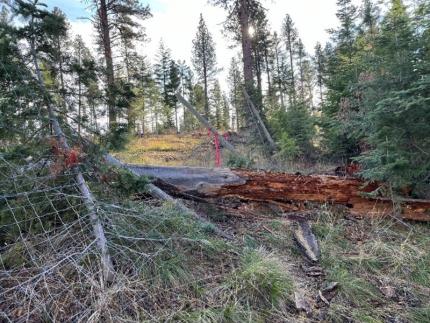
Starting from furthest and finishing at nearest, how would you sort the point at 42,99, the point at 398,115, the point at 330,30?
1. the point at 330,30
2. the point at 398,115
3. the point at 42,99

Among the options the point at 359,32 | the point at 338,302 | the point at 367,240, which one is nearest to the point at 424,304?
the point at 338,302

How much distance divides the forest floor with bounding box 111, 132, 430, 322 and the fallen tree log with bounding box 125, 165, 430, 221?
282 mm

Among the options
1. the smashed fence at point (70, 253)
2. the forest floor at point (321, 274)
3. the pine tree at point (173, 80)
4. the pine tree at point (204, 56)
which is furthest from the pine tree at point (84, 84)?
the pine tree at point (173, 80)

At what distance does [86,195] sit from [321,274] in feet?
7.65

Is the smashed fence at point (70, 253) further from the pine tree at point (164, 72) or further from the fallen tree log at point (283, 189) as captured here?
the pine tree at point (164, 72)

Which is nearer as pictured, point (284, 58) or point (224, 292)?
point (224, 292)

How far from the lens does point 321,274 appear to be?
3.15 metres

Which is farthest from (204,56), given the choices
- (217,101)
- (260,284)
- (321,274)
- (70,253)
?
(260,284)

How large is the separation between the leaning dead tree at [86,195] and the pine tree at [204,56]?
28.2 m

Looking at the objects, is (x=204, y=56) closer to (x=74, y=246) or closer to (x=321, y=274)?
(x=321, y=274)

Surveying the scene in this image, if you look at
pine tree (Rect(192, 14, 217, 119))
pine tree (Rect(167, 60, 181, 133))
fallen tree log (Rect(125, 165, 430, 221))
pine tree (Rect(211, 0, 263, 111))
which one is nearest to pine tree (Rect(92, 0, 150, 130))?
pine tree (Rect(211, 0, 263, 111))

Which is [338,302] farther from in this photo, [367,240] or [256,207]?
[256,207]

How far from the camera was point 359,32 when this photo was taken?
590 inches

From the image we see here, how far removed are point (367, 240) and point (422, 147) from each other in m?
1.72
